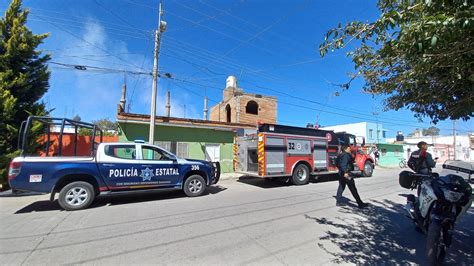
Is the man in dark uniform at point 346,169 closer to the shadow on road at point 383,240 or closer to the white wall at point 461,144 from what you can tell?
the shadow on road at point 383,240

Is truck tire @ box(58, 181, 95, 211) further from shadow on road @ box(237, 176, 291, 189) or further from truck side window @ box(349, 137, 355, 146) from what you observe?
truck side window @ box(349, 137, 355, 146)

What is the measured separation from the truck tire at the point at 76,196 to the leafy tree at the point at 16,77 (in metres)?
4.57

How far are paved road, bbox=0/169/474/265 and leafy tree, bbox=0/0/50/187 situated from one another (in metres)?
3.08

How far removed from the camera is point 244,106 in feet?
75.0

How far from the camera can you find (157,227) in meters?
4.94

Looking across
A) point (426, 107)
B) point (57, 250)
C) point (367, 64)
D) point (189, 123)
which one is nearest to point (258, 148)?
point (189, 123)

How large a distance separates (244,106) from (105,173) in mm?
17099

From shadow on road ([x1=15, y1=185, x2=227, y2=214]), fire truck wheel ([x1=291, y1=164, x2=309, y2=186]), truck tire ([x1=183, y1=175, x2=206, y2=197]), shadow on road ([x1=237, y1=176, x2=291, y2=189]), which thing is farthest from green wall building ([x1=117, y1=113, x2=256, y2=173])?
truck tire ([x1=183, y1=175, x2=206, y2=197])

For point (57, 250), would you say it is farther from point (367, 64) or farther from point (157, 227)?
point (367, 64)

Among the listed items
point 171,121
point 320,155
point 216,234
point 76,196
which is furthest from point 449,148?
point 76,196

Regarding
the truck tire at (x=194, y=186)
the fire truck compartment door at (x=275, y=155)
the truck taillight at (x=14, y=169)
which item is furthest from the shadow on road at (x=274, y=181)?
the truck taillight at (x=14, y=169)

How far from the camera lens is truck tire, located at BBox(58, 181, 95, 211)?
246 inches

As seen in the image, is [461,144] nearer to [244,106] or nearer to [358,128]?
[358,128]

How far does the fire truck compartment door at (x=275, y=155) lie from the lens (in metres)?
10.2
